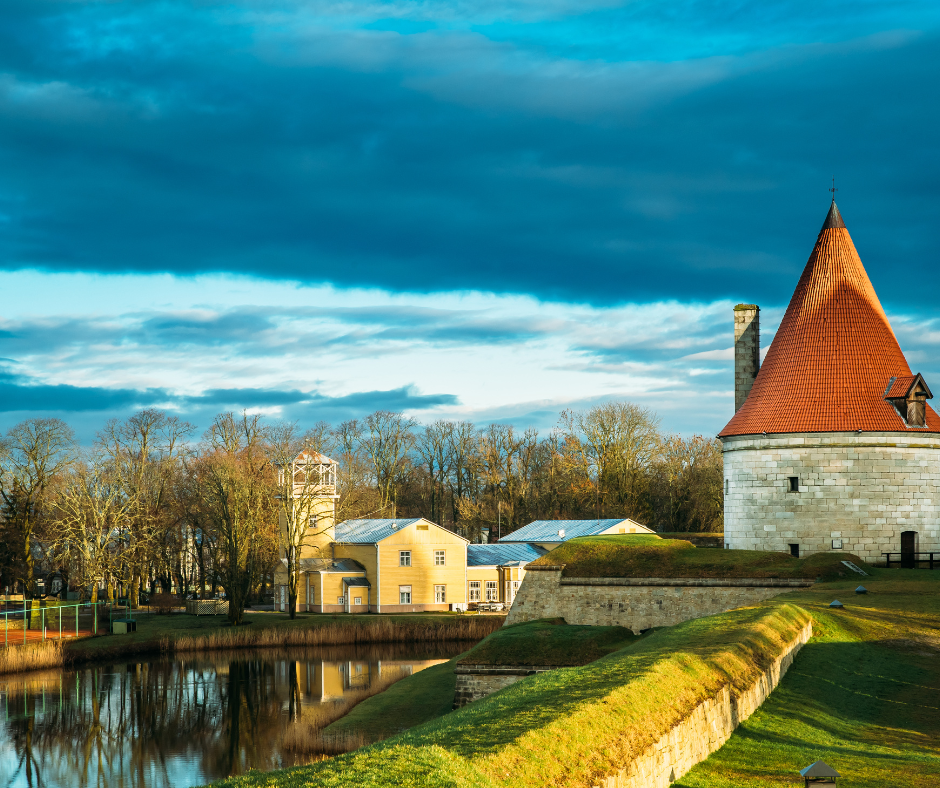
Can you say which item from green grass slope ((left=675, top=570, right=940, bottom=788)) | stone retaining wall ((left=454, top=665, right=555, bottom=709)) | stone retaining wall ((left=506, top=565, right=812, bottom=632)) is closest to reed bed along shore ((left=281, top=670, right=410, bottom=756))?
stone retaining wall ((left=454, top=665, right=555, bottom=709))

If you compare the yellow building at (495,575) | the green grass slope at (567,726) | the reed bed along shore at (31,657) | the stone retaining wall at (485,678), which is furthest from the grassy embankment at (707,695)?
the yellow building at (495,575)

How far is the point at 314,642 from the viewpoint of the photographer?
148 ft

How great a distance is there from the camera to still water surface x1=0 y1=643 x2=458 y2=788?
2355 cm

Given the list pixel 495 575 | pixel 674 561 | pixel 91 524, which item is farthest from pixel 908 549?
pixel 91 524

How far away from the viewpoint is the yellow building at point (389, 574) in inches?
2141

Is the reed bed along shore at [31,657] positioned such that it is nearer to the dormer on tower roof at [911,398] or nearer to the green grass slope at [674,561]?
the green grass slope at [674,561]

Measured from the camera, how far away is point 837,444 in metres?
30.6

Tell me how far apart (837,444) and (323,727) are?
17.8 metres

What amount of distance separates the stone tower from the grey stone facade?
32mm

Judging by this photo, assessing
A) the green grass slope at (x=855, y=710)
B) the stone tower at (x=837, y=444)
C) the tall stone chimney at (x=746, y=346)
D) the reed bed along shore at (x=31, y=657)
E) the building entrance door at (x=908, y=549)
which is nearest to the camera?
the green grass slope at (x=855, y=710)

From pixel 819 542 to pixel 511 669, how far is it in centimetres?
1152

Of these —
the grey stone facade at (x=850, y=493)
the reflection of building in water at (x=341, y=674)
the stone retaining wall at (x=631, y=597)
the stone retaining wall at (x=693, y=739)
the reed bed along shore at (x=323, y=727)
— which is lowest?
the reflection of building in water at (x=341, y=674)

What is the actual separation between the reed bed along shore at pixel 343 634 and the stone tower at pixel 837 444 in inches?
697

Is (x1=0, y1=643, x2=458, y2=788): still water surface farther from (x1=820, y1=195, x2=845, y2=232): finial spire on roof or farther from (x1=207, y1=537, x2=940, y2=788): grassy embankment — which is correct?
(x1=820, y1=195, x2=845, y2=232): finial spire on roof
